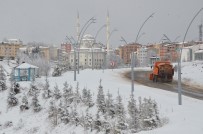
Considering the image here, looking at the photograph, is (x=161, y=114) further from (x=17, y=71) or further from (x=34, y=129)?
(x=17, y=71)

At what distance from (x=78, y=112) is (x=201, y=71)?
24.7 m

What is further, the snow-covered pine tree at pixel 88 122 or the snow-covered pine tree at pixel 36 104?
the snow-covered pine tree at pixel 36 104

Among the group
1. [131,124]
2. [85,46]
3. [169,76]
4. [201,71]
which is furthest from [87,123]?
[85,46]

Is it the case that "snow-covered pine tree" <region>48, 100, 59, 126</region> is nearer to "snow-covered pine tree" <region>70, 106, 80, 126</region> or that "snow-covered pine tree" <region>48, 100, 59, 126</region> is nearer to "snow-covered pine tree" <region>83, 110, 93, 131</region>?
"snow-covered pine tree" <region>70, 106, 80, 126</region>

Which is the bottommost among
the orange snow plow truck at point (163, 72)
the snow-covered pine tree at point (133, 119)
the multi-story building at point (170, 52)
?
the snow-covered pine tree at point (133, 119)

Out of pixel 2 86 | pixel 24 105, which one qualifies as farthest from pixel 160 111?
pixel 2 86

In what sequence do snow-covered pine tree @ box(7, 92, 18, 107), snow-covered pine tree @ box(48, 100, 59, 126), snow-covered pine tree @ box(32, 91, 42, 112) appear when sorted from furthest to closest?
snow-covered pine tree @ box(7, 92, 18, 107)
snow-covered pine tree @ box(32, 91, 42, 112)
snow-covered pine tree @ box(48, 100, 59, 126)

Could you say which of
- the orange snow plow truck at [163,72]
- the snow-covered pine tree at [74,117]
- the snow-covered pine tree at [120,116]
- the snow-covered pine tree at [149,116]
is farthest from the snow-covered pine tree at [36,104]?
the orange snow plow truck at [163,72]

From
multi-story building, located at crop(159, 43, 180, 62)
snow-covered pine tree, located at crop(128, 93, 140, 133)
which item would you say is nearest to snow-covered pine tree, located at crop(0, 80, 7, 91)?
snow-covered pine tree, located at crop(128, 93, 140, 133)

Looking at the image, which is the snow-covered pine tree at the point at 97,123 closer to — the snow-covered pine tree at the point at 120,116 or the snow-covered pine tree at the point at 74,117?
the snow-covered pine tree at the point at 120,116

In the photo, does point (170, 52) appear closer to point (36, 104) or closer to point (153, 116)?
point (36, 104)

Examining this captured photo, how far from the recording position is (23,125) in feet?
78.8

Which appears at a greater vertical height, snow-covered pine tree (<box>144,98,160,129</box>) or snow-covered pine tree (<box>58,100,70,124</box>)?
snow-covered pine tree (<box>144,98,160,129</box>)

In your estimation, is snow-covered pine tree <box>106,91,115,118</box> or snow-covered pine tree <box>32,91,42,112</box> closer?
snow-covered pine tree <box>106,91,115,118</box>
